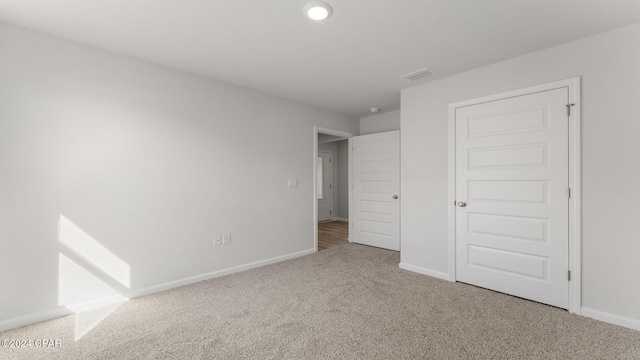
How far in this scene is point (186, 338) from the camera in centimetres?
202

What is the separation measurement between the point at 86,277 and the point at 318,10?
304 centimetres

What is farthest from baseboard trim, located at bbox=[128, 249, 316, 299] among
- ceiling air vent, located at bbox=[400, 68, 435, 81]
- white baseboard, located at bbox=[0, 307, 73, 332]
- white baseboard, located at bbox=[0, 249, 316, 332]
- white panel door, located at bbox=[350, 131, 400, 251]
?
ceiling air vent, located at bbox=[400, 68, 435, 81]

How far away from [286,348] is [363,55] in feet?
8.63

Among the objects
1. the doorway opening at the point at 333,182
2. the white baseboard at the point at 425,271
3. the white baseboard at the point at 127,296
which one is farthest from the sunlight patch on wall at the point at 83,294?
the doorway opening at the point at 333,182

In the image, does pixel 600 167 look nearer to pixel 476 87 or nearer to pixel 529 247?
pixel 529 247

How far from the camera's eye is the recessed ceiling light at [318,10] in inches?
74.0

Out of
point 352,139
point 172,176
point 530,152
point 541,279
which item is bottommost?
point 541,279

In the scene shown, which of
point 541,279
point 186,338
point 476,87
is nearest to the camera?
point 186,338

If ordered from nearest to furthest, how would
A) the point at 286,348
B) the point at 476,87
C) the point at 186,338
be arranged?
the point at 286,348 < the point at 186,338 < the point at 476,87

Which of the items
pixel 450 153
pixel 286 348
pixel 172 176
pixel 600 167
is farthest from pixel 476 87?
pixel 172 176

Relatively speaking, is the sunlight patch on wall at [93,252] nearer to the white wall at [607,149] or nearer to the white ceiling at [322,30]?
the white ceiling at [322,30]

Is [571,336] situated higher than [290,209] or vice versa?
[290,209]

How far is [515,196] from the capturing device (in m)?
2.72

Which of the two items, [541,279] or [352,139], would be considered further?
[352,139]
